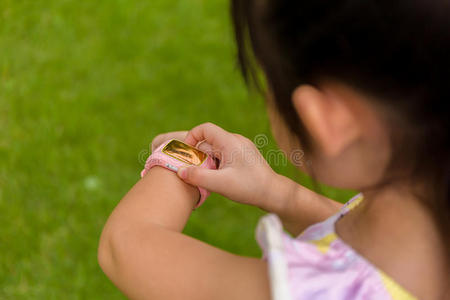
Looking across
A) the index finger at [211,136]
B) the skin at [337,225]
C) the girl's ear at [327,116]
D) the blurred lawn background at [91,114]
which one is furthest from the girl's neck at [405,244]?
the blurred lawn background at [91,114]

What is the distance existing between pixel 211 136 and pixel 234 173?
0.51 feet

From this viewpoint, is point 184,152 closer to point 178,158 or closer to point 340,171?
point 178,158

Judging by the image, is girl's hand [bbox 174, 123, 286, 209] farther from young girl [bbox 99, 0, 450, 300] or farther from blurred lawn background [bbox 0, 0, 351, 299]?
blurred lawn background [bbox 0, 0, 351, 299]

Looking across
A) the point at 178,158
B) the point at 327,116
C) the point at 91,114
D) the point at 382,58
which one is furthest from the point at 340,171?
the point at 91,114

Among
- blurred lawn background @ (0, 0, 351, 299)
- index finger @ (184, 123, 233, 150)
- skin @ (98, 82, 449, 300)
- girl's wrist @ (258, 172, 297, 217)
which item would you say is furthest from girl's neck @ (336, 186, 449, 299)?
blurred lawn background @ (0, 0, 351, 299)

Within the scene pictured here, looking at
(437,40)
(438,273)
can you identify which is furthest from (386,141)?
(438,273)

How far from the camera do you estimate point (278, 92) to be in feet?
3.08

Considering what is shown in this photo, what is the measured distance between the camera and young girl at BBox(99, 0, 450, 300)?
2.56 feet

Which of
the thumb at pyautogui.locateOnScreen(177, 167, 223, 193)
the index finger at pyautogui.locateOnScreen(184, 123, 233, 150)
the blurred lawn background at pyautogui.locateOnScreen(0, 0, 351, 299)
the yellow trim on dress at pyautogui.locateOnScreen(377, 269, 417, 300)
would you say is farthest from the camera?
the blurred lawn background at pyautogui.locateOnScreen(0, 0, 351, 299)

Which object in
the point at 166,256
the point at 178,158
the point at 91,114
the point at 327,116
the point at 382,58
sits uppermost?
the point at 382,58

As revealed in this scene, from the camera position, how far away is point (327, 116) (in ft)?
2.87

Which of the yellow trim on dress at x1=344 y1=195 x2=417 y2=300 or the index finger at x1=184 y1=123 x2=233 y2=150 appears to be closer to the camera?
the yellow trim on dress at x1=344 y1=195 x2=417 y2=300

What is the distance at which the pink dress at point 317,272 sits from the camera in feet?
3.10

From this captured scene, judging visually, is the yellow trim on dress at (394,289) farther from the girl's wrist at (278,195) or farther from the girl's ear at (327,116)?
the girl's wrist at (278,195)
